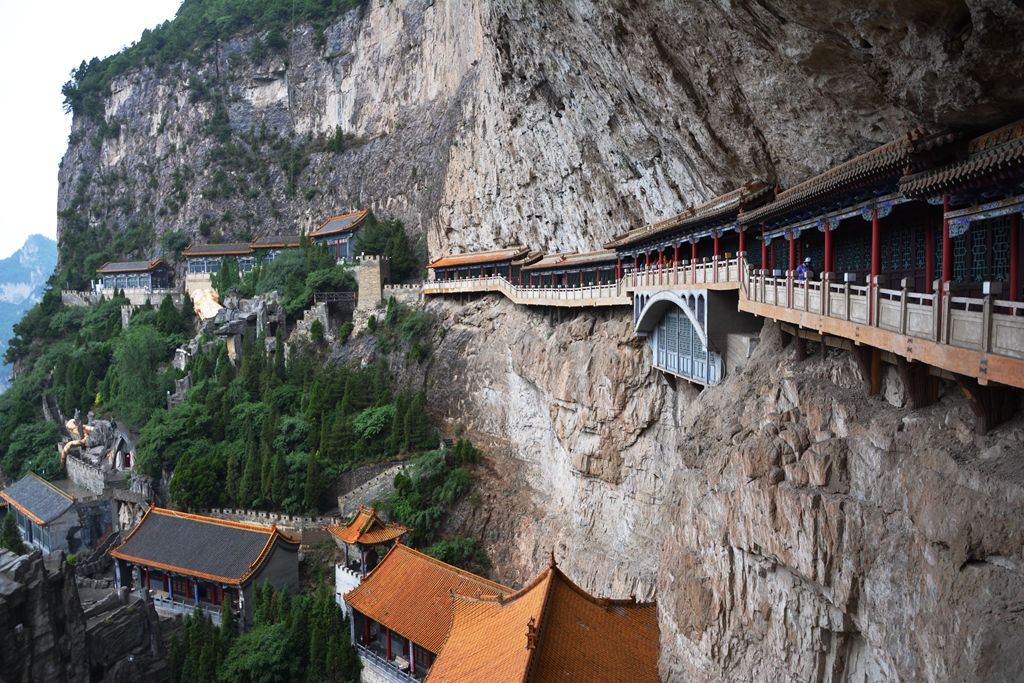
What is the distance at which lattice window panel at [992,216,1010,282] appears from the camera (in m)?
9.27

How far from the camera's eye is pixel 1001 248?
936cm

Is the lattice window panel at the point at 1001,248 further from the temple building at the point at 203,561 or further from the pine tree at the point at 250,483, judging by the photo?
the pine tree at the point at 250,483

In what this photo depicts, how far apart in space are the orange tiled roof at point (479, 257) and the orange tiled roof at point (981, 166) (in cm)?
2785

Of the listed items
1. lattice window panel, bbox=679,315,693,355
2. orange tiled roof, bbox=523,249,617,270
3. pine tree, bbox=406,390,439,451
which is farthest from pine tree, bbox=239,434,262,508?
lattice window panel, bbox=679,315,693,355

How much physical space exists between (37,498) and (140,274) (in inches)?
1157

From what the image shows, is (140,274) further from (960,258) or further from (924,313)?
(924,313)

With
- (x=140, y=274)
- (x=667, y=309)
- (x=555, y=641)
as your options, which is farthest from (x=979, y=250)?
(x=140, y=274)

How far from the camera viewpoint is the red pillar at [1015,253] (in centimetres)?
802

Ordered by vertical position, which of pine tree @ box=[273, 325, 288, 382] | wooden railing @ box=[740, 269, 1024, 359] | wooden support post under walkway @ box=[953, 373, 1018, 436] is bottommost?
pine tree @ box=[273, 325, 288, 382]

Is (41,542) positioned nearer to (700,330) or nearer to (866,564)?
(700,330)

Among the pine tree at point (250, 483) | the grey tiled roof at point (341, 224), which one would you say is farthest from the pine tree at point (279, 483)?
the grey tiled roof at point (341, 224)

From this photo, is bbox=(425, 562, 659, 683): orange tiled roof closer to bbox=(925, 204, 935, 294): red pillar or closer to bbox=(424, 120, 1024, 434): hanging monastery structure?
bbox=(424, 120, 1024, 434): hanging monastery structure

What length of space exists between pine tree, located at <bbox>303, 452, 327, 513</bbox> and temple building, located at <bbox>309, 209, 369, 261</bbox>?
21887 millimetres

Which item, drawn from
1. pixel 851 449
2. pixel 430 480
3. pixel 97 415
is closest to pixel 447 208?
pixel 430 480
